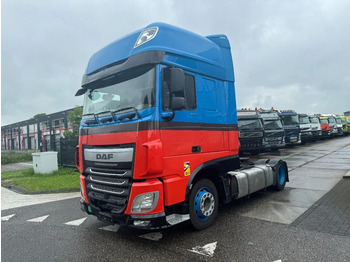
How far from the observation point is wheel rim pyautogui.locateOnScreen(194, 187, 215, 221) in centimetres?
430

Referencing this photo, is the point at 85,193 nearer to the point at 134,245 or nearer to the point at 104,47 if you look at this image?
the point at 134,245

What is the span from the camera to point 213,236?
420cm

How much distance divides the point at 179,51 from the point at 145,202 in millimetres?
2382

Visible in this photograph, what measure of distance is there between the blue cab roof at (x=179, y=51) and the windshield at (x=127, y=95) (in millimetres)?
391

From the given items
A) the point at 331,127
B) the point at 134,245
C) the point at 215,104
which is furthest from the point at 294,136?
the point at 134,245

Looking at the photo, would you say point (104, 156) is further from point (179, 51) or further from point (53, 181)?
point (53, 181)

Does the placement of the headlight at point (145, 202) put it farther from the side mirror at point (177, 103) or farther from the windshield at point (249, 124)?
the windshield at point (249, 124)

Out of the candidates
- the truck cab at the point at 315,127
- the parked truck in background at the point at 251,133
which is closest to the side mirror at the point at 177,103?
the parked truck in background at the point at 251,133

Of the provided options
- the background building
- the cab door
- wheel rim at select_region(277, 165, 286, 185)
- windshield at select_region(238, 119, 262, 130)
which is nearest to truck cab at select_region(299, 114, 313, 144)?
windshield at select_region(238, 119, 262, 130)

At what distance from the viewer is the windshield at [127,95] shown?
3.74 m

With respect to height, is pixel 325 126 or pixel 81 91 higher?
pixel 81 91

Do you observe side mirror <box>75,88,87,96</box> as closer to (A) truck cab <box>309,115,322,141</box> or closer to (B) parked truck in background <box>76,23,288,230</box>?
(B) parked truck in background <box>76,23,288,230</box>

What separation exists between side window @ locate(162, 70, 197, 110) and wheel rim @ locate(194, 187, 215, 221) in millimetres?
1455

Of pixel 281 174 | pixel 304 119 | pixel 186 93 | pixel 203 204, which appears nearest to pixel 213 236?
pixel 203 204
